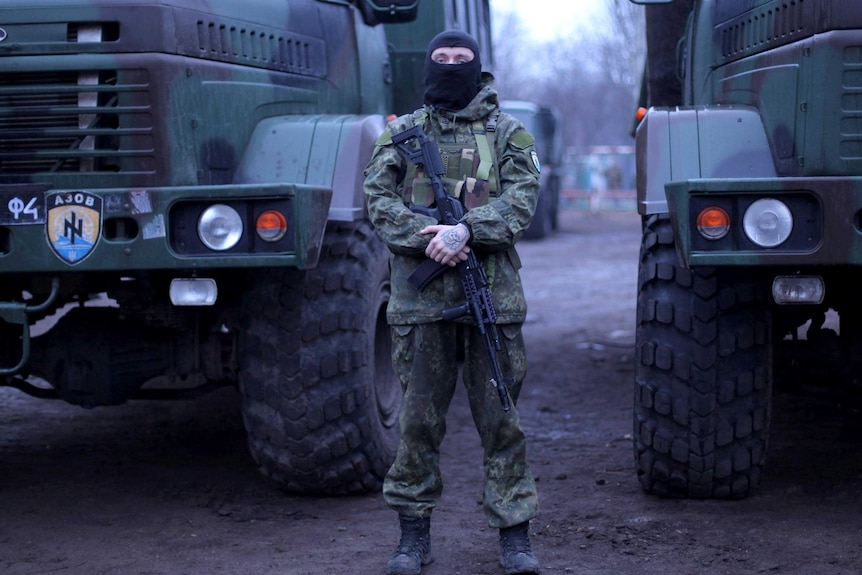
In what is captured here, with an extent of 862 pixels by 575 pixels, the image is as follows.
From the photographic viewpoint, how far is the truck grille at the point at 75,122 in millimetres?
4324

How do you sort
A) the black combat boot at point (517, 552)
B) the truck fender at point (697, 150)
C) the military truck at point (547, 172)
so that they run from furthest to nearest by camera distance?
1. the military truck at point (547, 172)
2. the truck fender at point (697, 150)
3. the black combat boot at point (517, 552)

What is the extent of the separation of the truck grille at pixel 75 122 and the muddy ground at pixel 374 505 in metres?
1.31

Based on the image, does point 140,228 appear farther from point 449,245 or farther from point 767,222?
point 767,222

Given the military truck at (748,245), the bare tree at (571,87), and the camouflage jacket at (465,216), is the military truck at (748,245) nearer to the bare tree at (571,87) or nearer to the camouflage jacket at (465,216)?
the camouflage jacket at (465,216)

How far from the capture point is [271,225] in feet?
13.8

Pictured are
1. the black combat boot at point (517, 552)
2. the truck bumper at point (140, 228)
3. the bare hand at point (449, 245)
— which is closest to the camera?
the bare hand at point (449, 245)

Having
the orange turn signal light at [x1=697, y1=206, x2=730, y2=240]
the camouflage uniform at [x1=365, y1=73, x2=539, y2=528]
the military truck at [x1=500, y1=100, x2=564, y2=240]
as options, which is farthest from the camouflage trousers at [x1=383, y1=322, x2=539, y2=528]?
the military truck at [x1=500, y1=100, x2=564, y2=240]

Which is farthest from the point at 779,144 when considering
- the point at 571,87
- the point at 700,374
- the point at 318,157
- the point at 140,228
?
the point at 571,87

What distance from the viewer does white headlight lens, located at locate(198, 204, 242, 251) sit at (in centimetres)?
421

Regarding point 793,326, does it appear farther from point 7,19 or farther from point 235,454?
point 7,19

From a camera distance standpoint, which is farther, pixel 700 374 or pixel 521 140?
pixel 700 374

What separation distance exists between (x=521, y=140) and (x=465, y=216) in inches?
13.6

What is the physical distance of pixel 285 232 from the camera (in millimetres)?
4195

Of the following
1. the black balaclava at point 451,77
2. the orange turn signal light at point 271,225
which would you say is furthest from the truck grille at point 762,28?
the orange turn signal light at point 271,225
